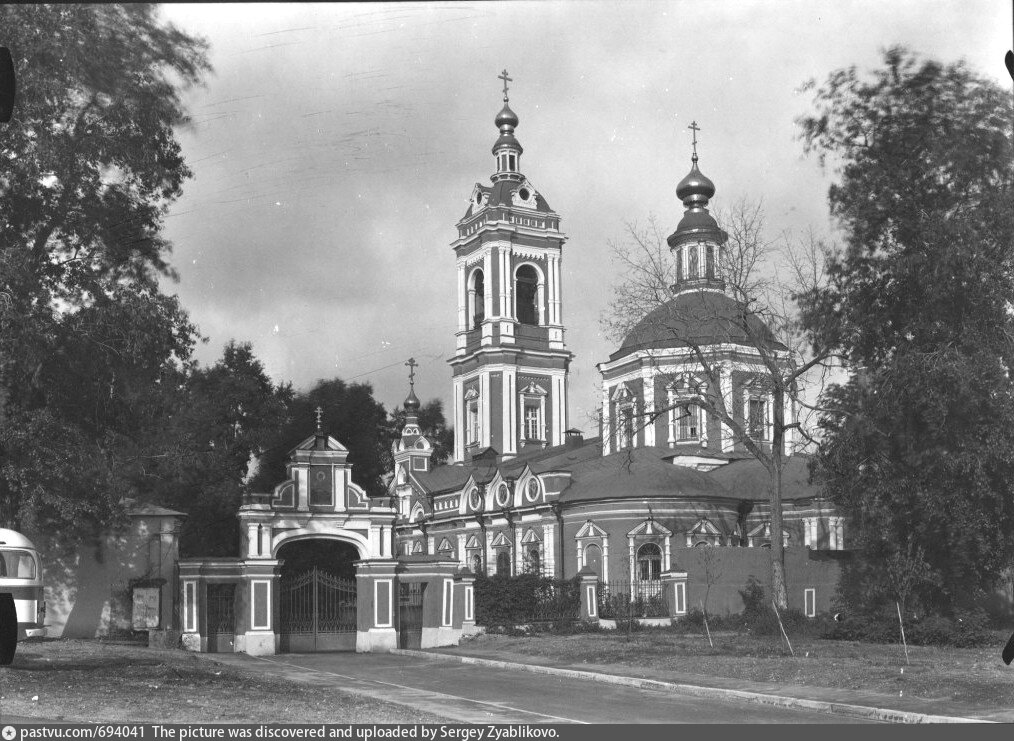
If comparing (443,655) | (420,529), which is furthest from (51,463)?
(420,529)

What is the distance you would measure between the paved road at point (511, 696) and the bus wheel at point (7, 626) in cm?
366

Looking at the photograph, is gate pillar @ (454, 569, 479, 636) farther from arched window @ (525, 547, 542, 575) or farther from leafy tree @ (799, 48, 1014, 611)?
arched window @ (525, 547, 542, 575)

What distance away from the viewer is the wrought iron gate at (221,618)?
23.4 meters

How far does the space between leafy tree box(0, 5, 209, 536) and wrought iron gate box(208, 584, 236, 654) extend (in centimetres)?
810

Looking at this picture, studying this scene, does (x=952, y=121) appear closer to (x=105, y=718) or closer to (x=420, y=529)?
(x=105, y=718)

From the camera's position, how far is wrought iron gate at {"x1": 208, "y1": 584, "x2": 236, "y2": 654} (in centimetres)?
2336

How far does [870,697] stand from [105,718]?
815 centimetres

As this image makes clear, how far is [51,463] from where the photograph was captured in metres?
15.7

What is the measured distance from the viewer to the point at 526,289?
42.0 m

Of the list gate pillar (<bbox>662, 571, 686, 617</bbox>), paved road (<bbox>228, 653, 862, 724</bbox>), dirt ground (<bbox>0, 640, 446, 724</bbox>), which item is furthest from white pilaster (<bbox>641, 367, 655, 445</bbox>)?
dirt ground (<bbox>0, 640, 446, 724</bbox>)

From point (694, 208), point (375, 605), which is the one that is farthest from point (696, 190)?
point (375, 605)

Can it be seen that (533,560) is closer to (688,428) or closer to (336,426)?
(688,428)

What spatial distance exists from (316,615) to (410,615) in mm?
2152

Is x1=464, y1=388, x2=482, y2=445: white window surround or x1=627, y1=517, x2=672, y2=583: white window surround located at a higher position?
x1=464, y1=388, x2=482, y2=445: white window surround
